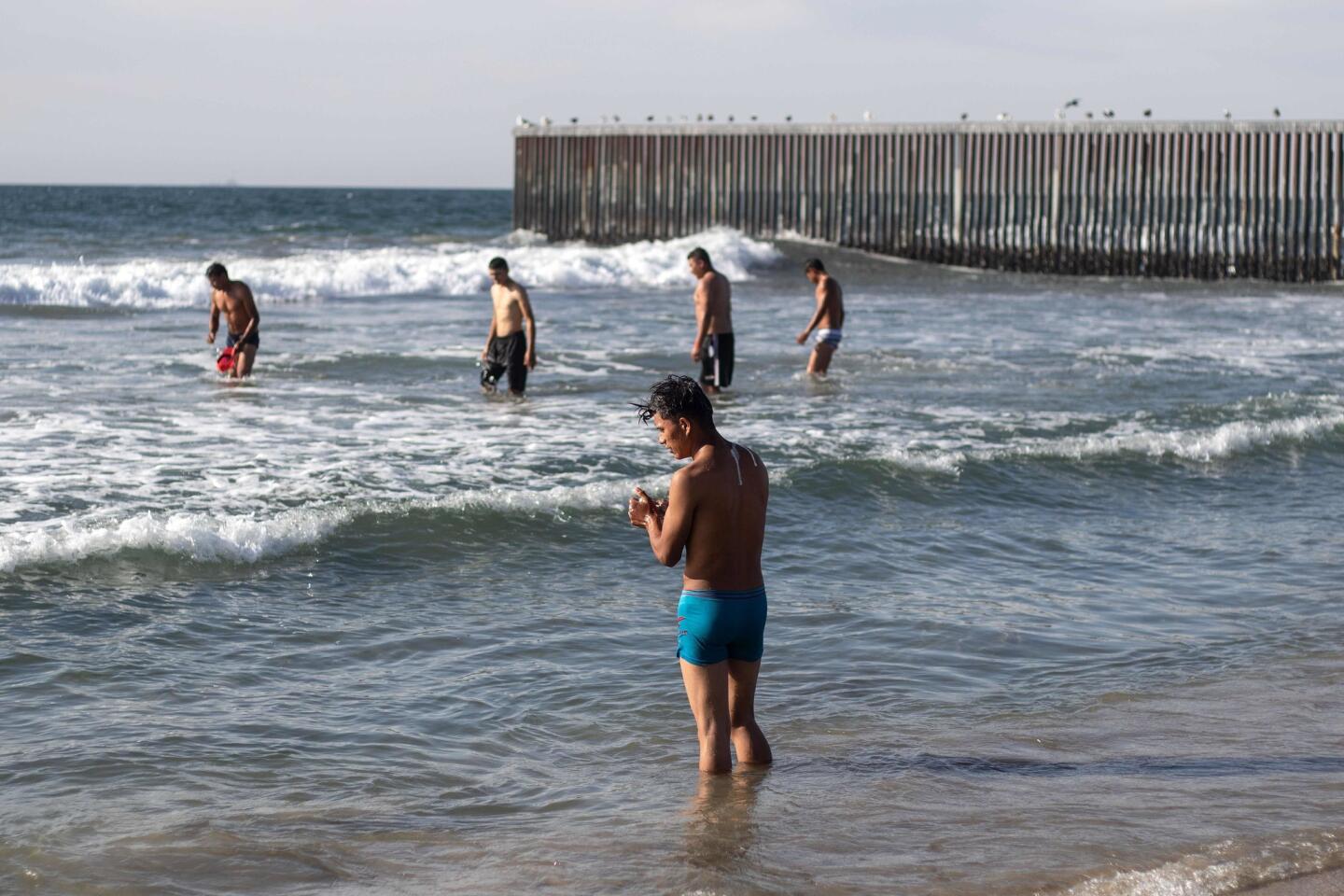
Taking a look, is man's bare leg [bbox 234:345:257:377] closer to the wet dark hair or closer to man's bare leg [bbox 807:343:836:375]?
man's bare leg [bbox 807:343:836:375]

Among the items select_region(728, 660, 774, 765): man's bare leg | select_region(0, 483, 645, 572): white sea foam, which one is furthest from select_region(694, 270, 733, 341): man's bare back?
select_region(728, 660, 774, 765): man's bare leg

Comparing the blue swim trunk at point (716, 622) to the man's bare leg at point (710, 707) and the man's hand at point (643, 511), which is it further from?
the man's hand at point (643, 511)

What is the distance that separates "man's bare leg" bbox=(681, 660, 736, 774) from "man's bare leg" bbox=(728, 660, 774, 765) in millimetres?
86

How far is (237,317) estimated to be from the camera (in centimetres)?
1605

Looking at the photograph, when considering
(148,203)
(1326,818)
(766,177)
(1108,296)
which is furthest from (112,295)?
(148,203)

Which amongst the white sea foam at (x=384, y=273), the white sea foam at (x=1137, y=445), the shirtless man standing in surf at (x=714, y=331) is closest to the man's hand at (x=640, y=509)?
the white sea foam at (x=1137, y=445)

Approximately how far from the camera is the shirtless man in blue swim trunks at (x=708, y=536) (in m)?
5.11

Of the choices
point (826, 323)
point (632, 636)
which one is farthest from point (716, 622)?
point (826, 323)

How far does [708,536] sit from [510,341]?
10395mm

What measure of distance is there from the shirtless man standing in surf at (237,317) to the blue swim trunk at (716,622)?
11.6 meters

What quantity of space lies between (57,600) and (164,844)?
3320 millimetres

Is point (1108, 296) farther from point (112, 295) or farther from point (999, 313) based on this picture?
point (112, 295)

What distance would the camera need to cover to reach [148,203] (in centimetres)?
7538

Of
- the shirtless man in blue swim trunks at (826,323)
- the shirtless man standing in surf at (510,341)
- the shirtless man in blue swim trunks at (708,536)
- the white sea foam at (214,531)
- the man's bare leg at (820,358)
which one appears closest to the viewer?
the shirtless man in blue swim trunks at (708,536)
